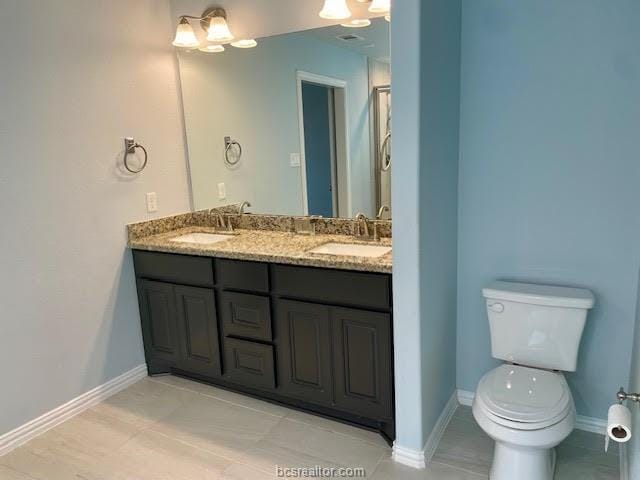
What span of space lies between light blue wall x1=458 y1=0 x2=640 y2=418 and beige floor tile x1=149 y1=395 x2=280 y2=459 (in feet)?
4.27

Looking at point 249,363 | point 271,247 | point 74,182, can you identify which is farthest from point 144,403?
point 74,182

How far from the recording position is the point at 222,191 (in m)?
3.10

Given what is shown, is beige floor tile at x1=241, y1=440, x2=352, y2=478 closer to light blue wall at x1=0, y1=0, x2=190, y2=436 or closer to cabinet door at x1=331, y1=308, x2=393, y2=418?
cabinet door at x1=331, y1=308, x2=393, y2=418

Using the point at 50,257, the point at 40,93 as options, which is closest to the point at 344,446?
the point at 50,257

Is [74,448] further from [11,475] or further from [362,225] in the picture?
[362,225]

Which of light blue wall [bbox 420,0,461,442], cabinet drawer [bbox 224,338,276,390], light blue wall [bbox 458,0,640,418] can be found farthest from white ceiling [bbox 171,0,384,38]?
cabinet drawer [bbox 224,338,276,390]

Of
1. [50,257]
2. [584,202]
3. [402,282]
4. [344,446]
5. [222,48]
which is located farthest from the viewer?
[222,48]

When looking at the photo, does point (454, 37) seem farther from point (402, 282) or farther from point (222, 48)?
point (222, 48)

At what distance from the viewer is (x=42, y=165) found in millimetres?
2354

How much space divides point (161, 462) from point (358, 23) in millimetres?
2234

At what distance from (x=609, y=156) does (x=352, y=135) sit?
1.18m

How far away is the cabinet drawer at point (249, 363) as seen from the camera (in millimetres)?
2502

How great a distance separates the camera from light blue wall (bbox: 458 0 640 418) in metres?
1.99

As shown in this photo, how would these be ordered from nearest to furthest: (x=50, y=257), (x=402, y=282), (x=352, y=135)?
(x=402, y=282) < (x=50, y=257) < (x=352, y=135)
